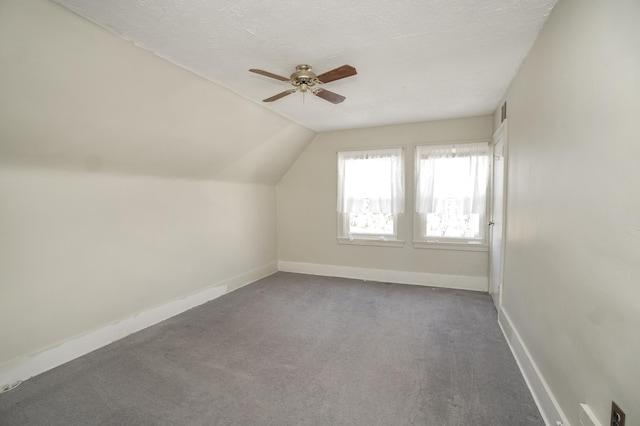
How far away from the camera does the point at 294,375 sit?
2.12m

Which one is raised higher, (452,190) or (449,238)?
(452,190)

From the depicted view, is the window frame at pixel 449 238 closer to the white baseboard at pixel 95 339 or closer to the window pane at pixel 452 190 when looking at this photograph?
the window pane at pixel 452 190

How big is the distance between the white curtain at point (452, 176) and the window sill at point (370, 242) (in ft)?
1.99

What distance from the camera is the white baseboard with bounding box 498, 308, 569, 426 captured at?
158 centimetres

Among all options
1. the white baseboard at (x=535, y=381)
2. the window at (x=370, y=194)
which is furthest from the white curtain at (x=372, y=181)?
the white baseboard at (x=535, y=381)

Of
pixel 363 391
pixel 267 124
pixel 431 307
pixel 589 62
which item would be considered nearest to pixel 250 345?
pixel 363 391

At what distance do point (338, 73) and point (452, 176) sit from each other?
8.71 feet

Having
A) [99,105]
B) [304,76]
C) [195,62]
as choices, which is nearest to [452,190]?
[304,76]

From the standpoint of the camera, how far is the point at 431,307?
11.2 ft

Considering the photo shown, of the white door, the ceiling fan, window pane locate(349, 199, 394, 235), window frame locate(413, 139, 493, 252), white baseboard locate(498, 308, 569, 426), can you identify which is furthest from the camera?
window pane locate(349, 199, 394, 235)

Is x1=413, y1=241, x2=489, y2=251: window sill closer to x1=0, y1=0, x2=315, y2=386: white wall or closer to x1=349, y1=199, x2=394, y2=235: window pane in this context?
x1=349, y1=199, x2=394, y2=235: window pane

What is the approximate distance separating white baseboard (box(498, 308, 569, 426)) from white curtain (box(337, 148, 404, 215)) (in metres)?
2.19

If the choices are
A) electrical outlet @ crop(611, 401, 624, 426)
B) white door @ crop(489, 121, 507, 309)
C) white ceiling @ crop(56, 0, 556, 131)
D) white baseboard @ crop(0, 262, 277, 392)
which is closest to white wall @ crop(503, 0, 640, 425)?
electrical outlet @ crop(611, 401, 624, 426)

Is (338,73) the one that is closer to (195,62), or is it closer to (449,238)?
(195,62)
